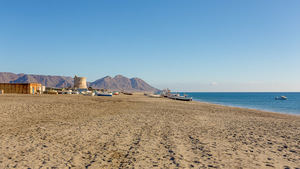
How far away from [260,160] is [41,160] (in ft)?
20.7

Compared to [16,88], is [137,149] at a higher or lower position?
lower

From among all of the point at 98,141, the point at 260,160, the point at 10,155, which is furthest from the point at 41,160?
the point at 260,160

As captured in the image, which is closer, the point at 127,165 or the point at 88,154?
the point at 127,165

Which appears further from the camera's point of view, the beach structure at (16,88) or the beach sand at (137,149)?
the beach structure at (16,88)

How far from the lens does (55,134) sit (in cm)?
843

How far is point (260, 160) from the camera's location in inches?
233

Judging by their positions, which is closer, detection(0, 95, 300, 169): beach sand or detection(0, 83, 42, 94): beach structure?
detection(0, 95, 300, 169): beach sand

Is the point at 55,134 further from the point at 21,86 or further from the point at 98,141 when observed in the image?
the point at 21,86

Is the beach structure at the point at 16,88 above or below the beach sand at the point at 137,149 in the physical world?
above

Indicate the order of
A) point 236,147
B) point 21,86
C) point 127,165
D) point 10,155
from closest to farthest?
point 127,165 < point 10,155 < point 236,147 < point 21,86

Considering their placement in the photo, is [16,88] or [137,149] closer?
[137,149]

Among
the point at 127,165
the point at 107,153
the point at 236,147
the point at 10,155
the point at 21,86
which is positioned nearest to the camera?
the point at 127,165

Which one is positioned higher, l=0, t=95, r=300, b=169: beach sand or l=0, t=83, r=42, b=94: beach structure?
l=0, t=83, r=42, b=94: beach structure

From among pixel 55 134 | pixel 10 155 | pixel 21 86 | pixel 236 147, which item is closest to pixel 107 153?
pixel 10 155
